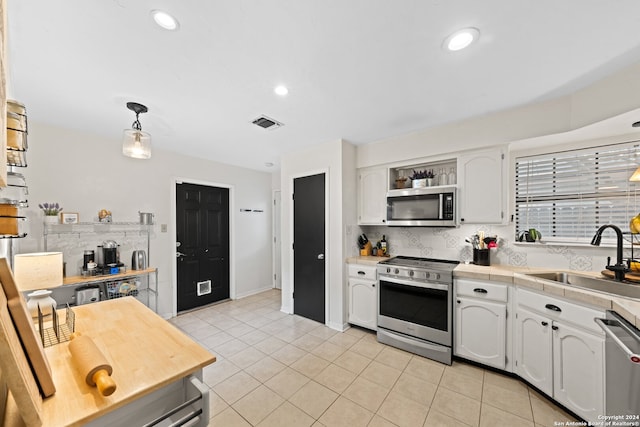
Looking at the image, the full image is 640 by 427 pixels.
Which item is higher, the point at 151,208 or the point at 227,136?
the point at 227,136

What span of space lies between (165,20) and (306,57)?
0.78 meters

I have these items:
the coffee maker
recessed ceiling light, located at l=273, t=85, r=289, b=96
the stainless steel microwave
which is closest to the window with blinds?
the stainless steel microwave

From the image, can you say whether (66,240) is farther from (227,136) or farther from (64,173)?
(227,136)

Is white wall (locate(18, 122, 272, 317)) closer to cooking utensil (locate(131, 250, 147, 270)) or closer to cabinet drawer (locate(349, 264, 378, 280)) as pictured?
cooking utensil (locate(131, 250, 147, 270))

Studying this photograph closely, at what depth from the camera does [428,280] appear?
2.51m

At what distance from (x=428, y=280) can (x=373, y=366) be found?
39.6 inches

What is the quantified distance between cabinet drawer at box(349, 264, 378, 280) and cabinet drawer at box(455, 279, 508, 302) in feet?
2.92

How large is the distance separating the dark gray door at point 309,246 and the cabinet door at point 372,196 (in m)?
0.53

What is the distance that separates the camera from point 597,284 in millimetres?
1952

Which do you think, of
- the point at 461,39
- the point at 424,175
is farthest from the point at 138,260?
the point at 461,39

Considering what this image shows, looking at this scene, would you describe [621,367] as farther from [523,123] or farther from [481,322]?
[523,123]

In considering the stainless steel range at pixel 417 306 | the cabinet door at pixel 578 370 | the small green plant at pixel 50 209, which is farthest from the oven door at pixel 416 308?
the small green plant at pixel 50 209

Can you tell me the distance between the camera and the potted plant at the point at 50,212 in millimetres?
2521

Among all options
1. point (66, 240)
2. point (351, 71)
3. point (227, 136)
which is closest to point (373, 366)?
point (351, 71)
